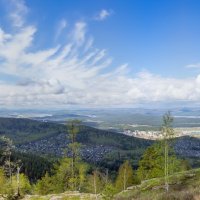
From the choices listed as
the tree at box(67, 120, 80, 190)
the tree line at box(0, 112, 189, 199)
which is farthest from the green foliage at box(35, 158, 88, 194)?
the tree at box(67, 120, 80, 190)

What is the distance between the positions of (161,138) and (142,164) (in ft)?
102

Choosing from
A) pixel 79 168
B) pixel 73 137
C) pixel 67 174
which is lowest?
pixel 67 174

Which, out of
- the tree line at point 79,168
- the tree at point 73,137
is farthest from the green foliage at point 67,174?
the tree at point 73,137

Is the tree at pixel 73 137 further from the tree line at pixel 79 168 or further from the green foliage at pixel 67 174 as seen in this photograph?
the green foliage at pixel 67 174

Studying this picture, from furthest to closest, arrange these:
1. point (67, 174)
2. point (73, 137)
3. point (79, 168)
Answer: point (67, 174) → point (79, 168) → point (73, 137)

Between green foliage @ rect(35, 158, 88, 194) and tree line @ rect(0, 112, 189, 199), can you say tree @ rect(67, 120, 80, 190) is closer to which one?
tree line @ rect(0, 112, 189, 199)

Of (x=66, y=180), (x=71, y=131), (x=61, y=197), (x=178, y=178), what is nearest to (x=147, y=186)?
(x=178, y=178)

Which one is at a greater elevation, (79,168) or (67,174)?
(79,168)

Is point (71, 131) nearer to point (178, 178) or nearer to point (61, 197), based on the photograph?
point (61, 197)

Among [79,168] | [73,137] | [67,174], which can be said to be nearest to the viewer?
[73,137]

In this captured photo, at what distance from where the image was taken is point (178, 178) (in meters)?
62.6

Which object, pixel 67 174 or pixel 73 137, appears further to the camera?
pixel 67 174

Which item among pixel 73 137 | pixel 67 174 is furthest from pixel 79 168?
pixel 73 137

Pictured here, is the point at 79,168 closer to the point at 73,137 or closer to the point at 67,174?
the point at 67,174
